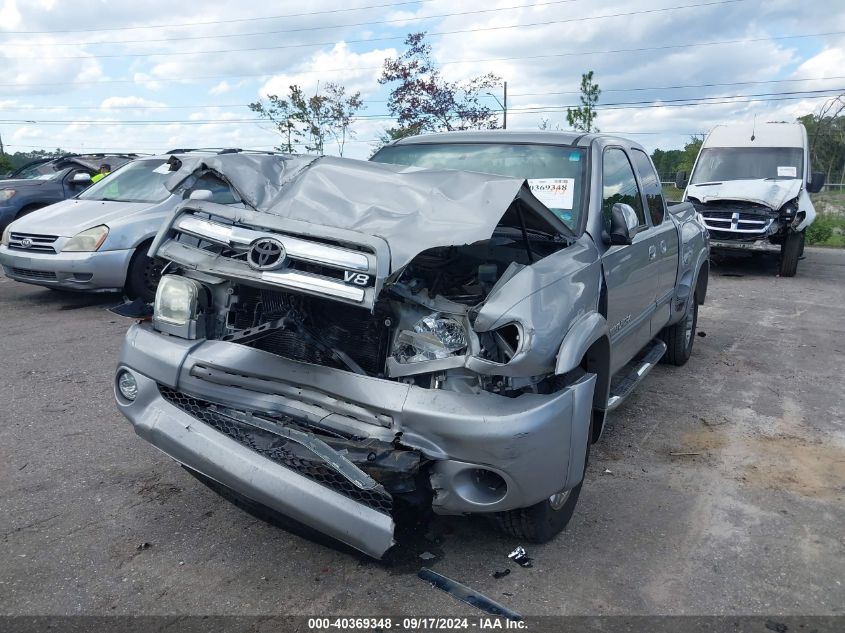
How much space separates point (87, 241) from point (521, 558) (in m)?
6.35

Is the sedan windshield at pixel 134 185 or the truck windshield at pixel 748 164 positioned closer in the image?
the sedan windshield at pixel 134 185

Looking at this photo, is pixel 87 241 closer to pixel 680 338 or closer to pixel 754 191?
pixel 680 338

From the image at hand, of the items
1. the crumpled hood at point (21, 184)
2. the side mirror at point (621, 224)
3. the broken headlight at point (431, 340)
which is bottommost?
the crumpled hood at point (21, 184)

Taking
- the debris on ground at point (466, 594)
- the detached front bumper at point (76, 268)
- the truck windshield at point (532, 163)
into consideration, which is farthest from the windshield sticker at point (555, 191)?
the detached front bumper at point (76, 268)

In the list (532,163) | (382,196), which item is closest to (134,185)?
(532,163)

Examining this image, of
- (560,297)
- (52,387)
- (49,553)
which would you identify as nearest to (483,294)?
(560,297)

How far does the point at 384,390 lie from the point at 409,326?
1.19 ft

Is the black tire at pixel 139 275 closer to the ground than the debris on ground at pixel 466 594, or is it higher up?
higher up

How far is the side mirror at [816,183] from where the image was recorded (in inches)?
480

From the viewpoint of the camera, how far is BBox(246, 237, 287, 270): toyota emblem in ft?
9.25

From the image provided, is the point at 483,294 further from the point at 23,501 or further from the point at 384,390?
the point at 23,501

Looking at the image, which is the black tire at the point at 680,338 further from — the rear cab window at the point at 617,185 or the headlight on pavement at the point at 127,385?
the headlight on pavement at the point at 127,385

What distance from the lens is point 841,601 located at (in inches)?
114

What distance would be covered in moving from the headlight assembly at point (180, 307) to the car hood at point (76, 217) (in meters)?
5.04
